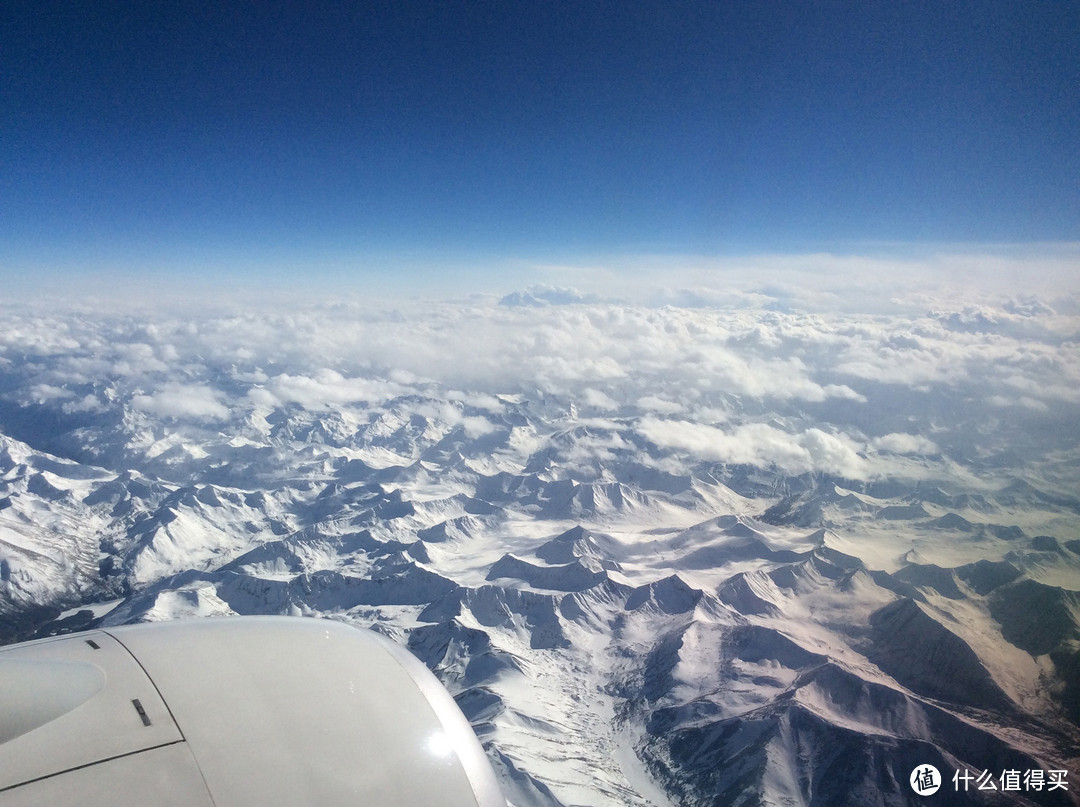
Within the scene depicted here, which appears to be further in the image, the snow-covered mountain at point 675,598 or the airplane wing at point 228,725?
the snow-covered mountain at point 675,598

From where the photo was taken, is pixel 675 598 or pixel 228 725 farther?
pixel 675 598

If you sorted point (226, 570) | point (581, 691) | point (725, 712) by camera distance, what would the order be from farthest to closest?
point (226, 570), point (581, 691), point (725, 712)

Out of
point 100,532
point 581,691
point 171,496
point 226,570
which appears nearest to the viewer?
point 581,691

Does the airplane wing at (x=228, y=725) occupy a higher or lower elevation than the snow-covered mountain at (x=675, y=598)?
higher

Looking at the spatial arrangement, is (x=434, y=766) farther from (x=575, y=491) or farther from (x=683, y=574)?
(x=575, y=491)

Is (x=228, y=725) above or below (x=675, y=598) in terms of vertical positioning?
above

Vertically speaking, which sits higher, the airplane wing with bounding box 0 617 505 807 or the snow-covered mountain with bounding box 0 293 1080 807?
the airplane wing with bounding box 0 617 505 807

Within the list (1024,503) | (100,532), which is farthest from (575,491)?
(100,532)

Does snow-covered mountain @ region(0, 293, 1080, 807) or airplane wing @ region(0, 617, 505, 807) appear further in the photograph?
snow-covered mountain @ region(0, 293, 1080, 807)

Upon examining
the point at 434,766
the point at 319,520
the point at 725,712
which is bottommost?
the point at 319,520

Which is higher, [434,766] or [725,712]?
[434,766]

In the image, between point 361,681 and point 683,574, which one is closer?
point 361,681
